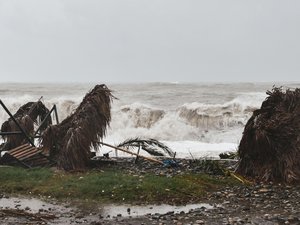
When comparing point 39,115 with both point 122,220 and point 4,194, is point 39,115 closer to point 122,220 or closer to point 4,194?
point 4,194

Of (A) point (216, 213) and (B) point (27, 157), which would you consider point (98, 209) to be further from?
(B) point (27, 157)

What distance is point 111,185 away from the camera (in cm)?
1327

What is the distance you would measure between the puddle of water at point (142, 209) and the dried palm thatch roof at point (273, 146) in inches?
132

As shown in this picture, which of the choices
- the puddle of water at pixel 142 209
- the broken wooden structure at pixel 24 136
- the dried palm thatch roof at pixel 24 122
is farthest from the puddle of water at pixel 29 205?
the dried palm thatch roof at pixel 24 122

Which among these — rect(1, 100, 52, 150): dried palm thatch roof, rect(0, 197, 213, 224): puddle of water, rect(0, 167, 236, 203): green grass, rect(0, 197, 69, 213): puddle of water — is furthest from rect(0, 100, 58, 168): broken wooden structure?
rect(0, 197, 213, 224): puddle of water

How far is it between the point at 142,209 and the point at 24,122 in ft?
28.8

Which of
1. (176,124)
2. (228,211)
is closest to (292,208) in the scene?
(228,211)

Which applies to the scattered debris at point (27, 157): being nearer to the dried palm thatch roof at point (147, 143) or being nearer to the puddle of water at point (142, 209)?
the dried palm thatch roof at point (147, 143)

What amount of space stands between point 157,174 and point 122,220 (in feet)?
14.6

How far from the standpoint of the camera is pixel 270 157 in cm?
1437

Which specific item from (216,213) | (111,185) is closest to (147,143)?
(111,185)

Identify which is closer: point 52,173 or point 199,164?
point 52,173

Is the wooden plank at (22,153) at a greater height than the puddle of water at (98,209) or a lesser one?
greater

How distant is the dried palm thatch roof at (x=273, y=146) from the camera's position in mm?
14016
